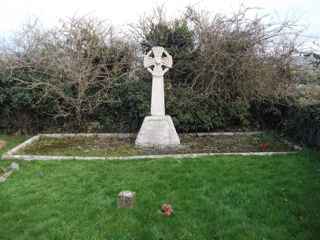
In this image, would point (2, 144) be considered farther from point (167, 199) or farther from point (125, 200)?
point (167, 199)

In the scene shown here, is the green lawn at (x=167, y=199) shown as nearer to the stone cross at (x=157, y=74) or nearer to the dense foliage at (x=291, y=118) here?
the dense foliage at (x=291, y=118)

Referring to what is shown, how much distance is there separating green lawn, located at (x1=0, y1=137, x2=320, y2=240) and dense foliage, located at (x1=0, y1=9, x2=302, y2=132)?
302 cm

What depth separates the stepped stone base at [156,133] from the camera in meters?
6.42

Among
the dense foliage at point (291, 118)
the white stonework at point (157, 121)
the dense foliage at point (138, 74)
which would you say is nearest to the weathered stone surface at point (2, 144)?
the dense foliage at point (138, 74)

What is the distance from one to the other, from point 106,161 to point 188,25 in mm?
4869

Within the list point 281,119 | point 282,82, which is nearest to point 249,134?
point 281,119

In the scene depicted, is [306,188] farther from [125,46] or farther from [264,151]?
[125,46]

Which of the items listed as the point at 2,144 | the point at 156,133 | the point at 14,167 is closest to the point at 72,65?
the point at 2,144

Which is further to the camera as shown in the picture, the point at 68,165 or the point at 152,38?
the point at 152,38

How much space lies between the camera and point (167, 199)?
11.7 feet

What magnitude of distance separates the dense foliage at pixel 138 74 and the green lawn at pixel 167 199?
119 inches

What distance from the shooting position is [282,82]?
8.09m

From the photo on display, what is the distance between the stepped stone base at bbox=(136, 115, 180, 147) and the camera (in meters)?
6.42

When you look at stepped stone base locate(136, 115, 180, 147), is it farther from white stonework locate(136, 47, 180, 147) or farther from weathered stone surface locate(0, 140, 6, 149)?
weathered stone surface locate(0, 140, 6, 149)
